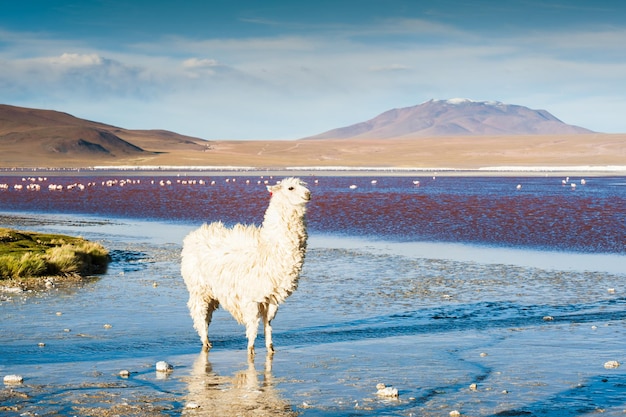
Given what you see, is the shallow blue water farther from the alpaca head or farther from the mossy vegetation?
the alpaca head

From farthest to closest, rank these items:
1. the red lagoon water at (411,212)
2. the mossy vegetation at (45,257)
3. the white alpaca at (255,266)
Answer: the red lagoon water at (411,212)
the mossy vegetation at (45,257)
the white alpaca at (255,266)

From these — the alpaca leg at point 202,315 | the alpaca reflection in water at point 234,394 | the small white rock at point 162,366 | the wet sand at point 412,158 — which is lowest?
the alpaca reflection in water at point 234,394

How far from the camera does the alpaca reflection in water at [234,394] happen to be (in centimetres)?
734

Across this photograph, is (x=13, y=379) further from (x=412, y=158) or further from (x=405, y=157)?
(x=405, y=157)

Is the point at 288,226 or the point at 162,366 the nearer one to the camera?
the point at 162,366

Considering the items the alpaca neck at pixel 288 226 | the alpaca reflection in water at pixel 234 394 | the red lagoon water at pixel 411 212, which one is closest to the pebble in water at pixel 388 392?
the alpaca reflection in water at pixel 234 394

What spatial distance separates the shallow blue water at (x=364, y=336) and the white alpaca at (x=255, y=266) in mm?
494

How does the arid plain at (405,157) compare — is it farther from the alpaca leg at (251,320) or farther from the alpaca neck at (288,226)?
the alpaca leg at (251,320)

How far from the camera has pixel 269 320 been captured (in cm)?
977

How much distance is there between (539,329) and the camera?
11.0 m

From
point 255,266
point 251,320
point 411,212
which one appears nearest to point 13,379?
point 251,320

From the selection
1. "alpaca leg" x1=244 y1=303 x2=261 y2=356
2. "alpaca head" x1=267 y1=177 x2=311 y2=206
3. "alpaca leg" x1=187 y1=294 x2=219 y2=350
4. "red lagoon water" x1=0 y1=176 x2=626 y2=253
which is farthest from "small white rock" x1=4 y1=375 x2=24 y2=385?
"red lagoon water" x1=0 y1=176 x2=626 y2=253

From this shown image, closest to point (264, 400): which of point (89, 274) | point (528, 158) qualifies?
point (89, 274)

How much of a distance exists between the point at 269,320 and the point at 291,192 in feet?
5.02
